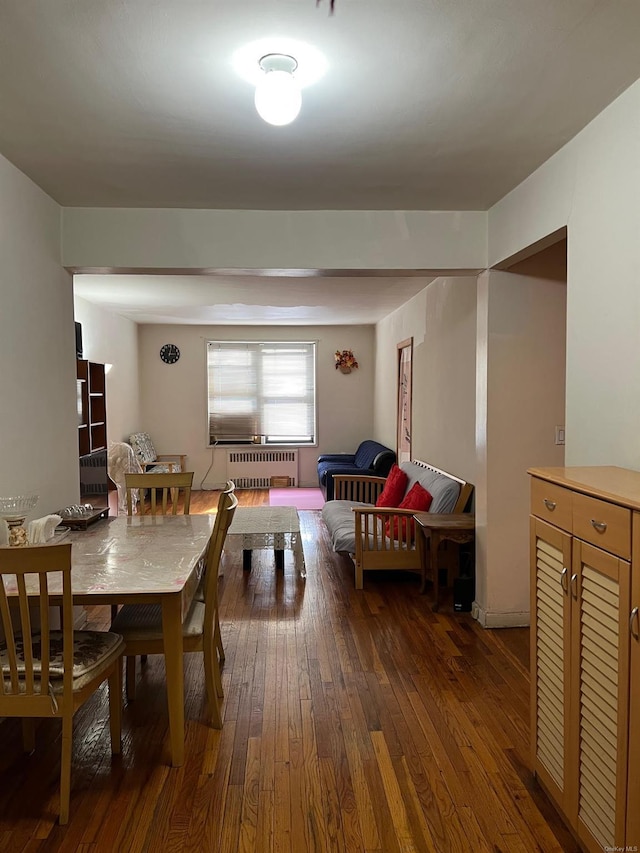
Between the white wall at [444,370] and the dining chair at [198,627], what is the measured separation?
7.25ft

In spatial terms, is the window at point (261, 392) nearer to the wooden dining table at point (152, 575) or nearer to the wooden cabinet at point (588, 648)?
the wooden dining table at point (152, 575)

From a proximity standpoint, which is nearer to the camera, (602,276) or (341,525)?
(602,276)

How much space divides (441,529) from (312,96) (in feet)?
8.72

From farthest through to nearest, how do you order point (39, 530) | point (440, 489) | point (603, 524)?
point (440, 489), point (39, 530), point (603, 524)

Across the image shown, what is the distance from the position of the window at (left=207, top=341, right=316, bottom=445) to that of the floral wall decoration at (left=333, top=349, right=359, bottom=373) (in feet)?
1.22

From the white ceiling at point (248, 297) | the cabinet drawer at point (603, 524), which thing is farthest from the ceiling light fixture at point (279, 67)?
the white ceiling at point (248, 297)

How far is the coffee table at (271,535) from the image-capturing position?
4.66 m

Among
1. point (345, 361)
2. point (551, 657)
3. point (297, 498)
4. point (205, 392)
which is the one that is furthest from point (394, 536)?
point (205, 392)

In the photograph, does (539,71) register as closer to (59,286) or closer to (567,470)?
(567,470)

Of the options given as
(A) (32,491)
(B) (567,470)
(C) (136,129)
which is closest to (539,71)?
(B) (567,470)

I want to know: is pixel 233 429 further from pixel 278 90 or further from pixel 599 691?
pixel 599 691

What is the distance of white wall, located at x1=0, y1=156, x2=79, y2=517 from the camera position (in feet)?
8.90

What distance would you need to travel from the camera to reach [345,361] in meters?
9.05

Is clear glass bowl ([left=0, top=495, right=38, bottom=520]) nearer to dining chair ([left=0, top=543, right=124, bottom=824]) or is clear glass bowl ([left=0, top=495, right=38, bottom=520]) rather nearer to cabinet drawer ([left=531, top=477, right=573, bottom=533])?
dining chair ([left=0, top=543, right=124, bottom=824])
